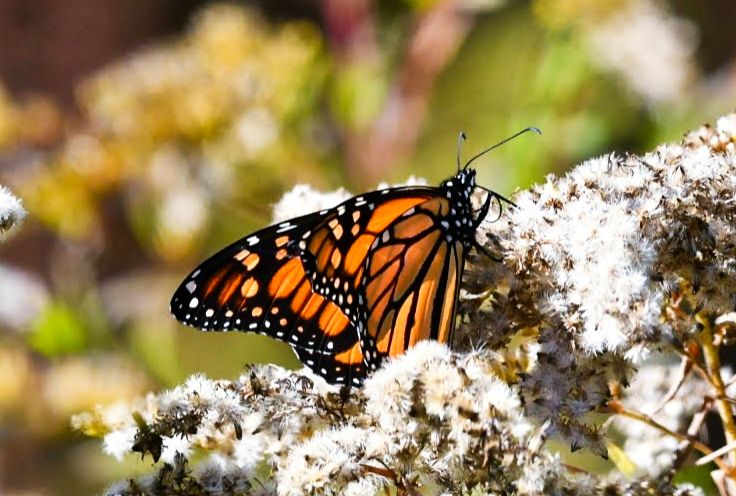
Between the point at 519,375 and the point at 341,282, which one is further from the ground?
the point at 341,282

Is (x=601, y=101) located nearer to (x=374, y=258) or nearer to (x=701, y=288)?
(x=374, y=258)

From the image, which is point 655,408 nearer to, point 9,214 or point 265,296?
point 265,296

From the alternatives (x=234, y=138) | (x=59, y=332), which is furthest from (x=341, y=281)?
(x=59, y=332)

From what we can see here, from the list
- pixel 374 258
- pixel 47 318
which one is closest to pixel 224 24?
pixel 47 318

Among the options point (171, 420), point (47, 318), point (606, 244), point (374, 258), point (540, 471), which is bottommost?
point (540, 471)

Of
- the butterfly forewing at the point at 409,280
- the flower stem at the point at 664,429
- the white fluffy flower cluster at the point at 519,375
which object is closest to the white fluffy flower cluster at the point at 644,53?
the butterfly forewing at the point at 409,280

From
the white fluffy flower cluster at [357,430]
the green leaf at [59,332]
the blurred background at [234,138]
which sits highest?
the blurred background at [234,138]

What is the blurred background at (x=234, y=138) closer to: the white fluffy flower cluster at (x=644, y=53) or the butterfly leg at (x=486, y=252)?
the white fluffy flower cluster at (x=644, y=53)
